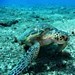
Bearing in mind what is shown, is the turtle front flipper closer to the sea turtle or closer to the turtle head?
the sea turtle

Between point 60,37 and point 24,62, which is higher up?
point 60,37

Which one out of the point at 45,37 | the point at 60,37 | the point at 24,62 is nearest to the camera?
the point at 24,62

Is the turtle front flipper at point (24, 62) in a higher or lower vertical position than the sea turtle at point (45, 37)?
lower

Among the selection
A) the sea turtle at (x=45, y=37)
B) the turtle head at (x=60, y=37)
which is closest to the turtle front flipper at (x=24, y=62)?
the sea turtle at (x=45, y=37)

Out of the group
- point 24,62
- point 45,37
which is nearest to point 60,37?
point 45,37

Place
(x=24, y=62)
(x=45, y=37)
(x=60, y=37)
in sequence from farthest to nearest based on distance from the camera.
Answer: (x=45, y=37) < (x=60, y=37) < (x=24, y=62)

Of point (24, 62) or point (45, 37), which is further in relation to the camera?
point (45, 37)

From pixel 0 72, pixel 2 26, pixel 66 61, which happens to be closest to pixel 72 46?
pixel 66 61

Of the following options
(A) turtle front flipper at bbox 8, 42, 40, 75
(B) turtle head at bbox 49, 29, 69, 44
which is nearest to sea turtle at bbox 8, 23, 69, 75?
(B) turtle head at bbox 49, 29, 69, 44

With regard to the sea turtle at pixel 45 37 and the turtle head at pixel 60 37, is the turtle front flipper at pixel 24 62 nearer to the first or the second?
the sea turtle at pixel 45 37

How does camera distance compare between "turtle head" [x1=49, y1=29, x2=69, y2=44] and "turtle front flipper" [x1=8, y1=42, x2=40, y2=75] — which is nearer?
"turtle front flipper" [x1=8, y1=42, x2=40, y2=75]

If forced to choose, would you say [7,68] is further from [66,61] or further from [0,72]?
[66,61]

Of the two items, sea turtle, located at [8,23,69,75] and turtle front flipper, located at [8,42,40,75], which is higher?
sea turtle, located at [8,23,69,75]

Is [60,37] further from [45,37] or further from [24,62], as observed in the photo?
[24,62]
